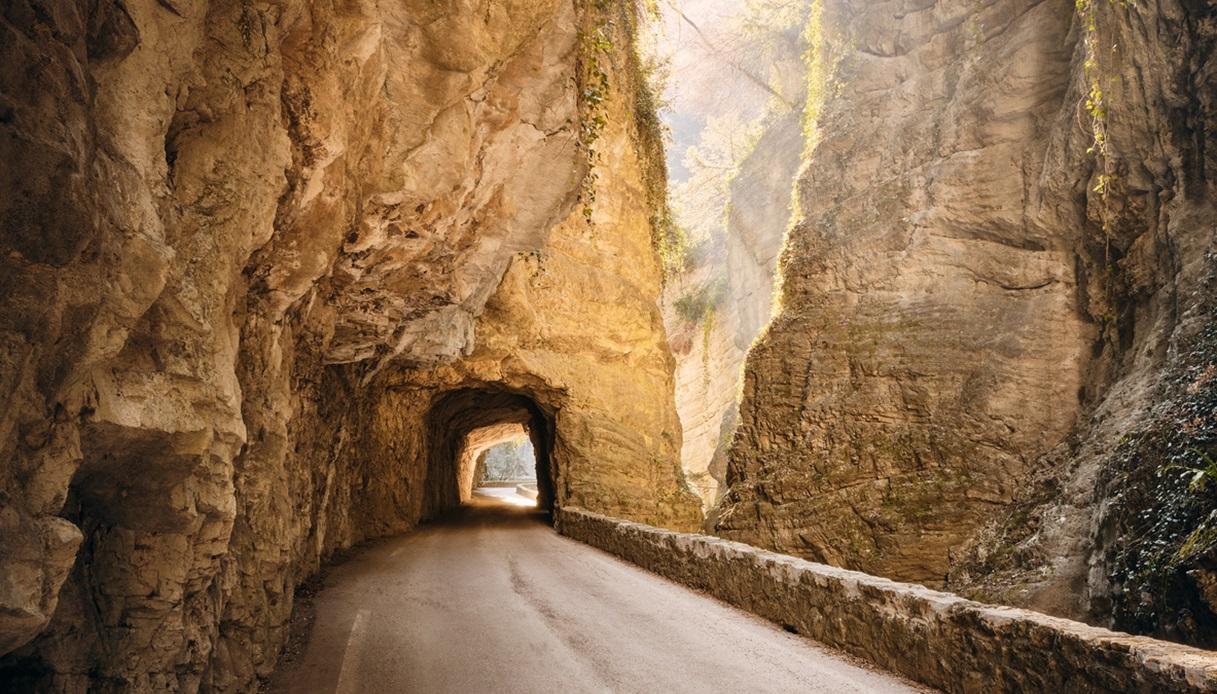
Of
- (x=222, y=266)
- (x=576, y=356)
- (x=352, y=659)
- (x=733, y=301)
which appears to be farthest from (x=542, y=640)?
(x=733, y=301)

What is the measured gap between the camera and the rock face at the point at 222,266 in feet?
8.74

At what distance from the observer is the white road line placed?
19.2ft

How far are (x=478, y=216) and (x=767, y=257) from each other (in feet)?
85.3

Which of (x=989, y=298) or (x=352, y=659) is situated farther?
(x=989, y=298)

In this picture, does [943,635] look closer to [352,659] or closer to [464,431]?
[352,659]

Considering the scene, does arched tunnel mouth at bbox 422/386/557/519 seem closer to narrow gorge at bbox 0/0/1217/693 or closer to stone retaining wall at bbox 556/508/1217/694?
narrow gorge at bbox 0/0/1217/693

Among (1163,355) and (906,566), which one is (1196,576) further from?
(906,566)

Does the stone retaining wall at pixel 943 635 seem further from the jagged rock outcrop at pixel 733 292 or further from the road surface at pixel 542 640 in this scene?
the jagged rock outcrop at pixel 733 292

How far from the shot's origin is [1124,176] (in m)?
12.5

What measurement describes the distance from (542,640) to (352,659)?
1.86 meters

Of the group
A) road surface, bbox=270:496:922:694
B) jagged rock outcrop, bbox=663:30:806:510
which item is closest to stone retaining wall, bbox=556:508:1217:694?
road surface, bbox=270:496:922:694

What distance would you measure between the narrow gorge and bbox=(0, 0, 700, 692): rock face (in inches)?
1.2

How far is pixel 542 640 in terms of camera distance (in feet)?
23.4

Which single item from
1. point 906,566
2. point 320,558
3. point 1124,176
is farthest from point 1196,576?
point 320,558
